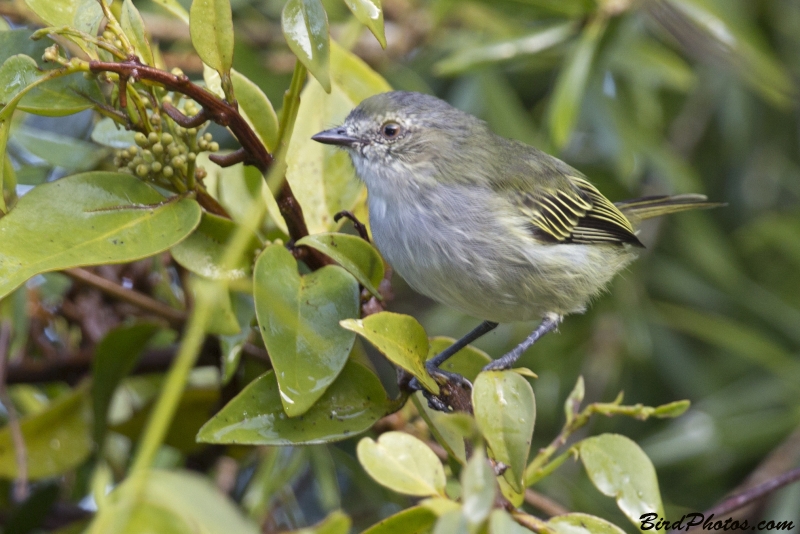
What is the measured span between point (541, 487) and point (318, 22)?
2.75m

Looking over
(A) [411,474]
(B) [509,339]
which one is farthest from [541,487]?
(A) [411,474]

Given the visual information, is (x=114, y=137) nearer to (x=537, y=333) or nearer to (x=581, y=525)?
(x=581, y=525)

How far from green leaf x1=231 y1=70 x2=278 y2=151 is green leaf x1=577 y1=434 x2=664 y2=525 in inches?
41.6

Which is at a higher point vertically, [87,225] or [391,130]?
[87,225]

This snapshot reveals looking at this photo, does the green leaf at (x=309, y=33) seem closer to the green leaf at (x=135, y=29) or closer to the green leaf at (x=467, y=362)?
the green leaf at (x=135, y=29)

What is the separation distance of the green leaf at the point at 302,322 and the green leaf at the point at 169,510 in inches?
22.9

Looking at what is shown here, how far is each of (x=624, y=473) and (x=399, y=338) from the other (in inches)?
24.5

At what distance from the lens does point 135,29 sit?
170cm

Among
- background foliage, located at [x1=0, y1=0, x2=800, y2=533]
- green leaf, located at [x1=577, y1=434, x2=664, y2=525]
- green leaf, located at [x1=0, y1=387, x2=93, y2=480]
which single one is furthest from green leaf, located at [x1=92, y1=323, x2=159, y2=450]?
green leaf, located at [x1=577, y1=434, x2=664, y2=525]

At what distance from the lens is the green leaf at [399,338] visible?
165cm

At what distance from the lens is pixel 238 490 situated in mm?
3416

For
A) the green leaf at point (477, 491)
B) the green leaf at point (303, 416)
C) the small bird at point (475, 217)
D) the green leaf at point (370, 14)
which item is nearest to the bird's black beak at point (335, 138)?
the small bird at point (475, 217)

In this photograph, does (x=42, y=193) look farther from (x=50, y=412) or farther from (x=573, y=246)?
(x=573, y=246)

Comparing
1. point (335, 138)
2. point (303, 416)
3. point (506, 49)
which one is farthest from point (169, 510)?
point (506, 49)
